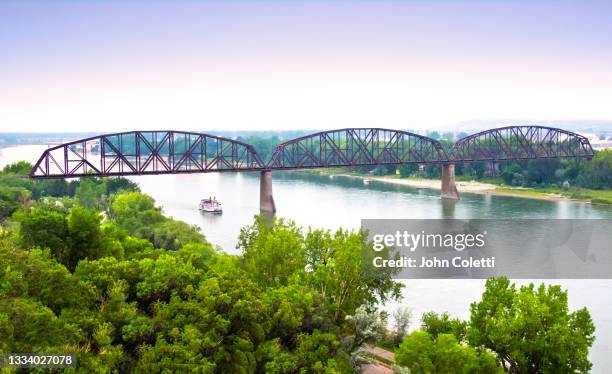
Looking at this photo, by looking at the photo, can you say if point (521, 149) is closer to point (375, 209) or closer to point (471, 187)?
point (471, 187)

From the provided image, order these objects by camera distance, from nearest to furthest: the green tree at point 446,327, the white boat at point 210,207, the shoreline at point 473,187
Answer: the green tree at point 446,327 < the white boat at point 210,207 < the shoreline at point 473,187

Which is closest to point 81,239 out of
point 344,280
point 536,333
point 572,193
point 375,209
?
point 344,280

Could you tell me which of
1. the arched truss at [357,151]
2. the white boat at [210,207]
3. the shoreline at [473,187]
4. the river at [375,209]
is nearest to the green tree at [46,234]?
the river at [375,209]

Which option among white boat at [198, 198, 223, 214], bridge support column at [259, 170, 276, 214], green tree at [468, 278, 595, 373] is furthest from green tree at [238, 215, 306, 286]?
bridge support column at [259, 170, 276, 214]

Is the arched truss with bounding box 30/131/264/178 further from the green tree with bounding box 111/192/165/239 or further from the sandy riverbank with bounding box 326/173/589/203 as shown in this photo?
the sandy riverbank with bounding box 326/173/589/203

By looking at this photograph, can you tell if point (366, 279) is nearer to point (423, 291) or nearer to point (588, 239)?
point (423, 291)

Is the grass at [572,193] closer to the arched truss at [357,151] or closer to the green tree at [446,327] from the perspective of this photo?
the arched truss at [357,151]
